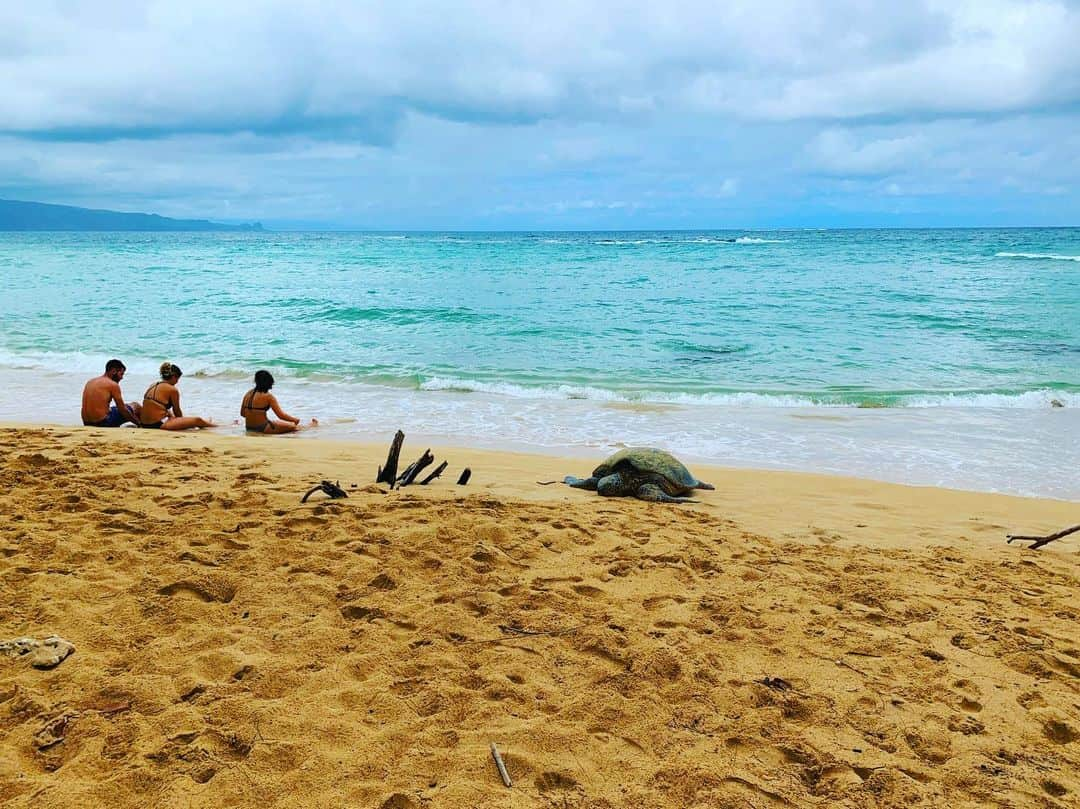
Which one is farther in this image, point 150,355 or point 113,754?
point 150,355

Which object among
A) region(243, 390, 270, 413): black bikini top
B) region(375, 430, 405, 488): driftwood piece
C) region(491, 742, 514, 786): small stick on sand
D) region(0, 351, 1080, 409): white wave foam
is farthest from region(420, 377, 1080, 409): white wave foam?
region(491, 742, 514, 786): small stick on sand

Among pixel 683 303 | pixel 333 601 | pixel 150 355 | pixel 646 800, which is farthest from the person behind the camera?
pixel 683 303

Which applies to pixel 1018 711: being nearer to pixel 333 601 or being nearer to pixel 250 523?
pixel 333 601

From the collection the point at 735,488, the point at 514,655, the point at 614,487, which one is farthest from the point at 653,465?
the point at 514,655

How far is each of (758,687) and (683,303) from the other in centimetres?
2181

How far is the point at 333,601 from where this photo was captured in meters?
3.68

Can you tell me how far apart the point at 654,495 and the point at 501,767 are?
12.6 feet

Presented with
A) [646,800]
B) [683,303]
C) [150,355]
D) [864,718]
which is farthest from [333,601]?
[683,303]

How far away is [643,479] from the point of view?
6273mm

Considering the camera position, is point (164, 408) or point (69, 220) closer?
point (164, 408)

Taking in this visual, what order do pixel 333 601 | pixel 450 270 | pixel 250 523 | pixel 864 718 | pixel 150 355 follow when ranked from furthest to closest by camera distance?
1. pixel 450 270
2. pixel 150 355
3. pixel 250 523
4. pixel 333 601
5. pixel 864 718

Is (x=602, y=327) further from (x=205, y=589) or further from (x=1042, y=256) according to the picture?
(x=1042, y=256)

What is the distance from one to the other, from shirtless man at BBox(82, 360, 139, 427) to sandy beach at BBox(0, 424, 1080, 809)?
3714 mm

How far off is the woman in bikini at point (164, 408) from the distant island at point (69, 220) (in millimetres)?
193164
